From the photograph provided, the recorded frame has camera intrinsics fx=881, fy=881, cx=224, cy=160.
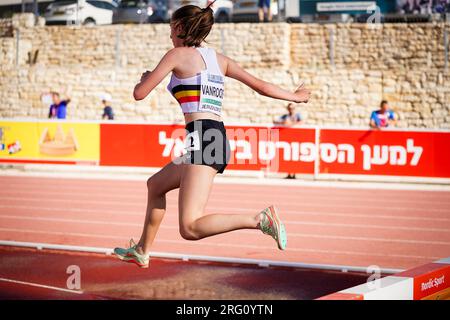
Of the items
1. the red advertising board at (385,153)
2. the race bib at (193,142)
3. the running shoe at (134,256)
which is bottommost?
the running shoe at (134,256)

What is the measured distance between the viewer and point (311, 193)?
16750 millimetres

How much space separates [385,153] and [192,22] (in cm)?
1313

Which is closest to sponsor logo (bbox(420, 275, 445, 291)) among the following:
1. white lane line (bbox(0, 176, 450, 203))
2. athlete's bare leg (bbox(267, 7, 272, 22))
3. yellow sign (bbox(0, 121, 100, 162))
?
white lane line (bbox(0, 176, 450, 203))

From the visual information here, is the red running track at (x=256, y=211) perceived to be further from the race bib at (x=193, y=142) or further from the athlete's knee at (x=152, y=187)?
the race bib at (x=193, y=142)

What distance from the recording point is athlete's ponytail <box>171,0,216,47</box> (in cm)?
580

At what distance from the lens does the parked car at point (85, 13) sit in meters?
31.4

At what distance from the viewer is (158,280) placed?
8320 mm

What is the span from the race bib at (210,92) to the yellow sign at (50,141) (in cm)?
1472

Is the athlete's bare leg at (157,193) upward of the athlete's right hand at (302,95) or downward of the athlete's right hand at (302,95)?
downward

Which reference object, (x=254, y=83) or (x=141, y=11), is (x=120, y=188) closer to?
(x=254, y=83)

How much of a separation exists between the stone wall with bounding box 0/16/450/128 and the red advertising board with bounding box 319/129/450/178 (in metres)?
5.94

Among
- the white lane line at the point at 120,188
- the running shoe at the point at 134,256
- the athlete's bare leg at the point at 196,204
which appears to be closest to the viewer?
the athlete's bare leg at the point at 196,204

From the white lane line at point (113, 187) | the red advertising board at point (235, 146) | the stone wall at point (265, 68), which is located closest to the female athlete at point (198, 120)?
the white lane line at point (113, 187)

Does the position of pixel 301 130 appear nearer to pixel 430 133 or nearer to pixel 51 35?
pixel 430 133
